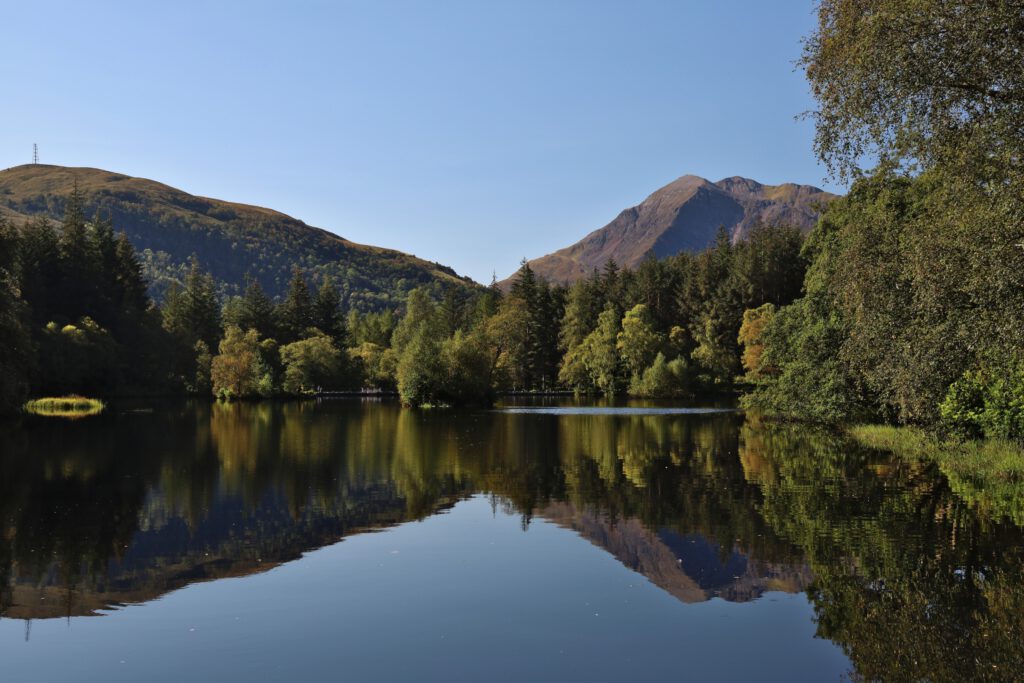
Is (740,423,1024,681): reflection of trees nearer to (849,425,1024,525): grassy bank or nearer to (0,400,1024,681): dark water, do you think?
(0,400,1024,681): dark water

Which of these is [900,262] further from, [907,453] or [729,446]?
[729,446]

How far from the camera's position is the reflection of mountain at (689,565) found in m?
15.1

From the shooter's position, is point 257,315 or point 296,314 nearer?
point 257,315

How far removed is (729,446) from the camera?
40688 mm

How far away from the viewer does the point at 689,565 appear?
16.8 m

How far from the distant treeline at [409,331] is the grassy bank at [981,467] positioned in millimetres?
54889

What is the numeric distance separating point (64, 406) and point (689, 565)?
73.0 meters

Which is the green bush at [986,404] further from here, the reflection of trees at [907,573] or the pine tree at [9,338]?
the pine tree at [9,338]

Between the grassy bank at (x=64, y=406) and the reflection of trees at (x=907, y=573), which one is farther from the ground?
the grassy bank at (x=64, y=406)

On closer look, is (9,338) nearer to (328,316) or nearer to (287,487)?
(287,487)

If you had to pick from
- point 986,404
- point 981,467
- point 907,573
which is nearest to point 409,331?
point 986,404

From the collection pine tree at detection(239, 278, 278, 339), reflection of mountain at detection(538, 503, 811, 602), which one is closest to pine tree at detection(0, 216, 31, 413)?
reflection of mountain at detection(538, 503, 811, 602)

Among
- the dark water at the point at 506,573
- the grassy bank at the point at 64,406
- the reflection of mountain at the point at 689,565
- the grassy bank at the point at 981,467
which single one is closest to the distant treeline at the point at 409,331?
the grassy bank at the point at 64,406

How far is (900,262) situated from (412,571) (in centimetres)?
1603
